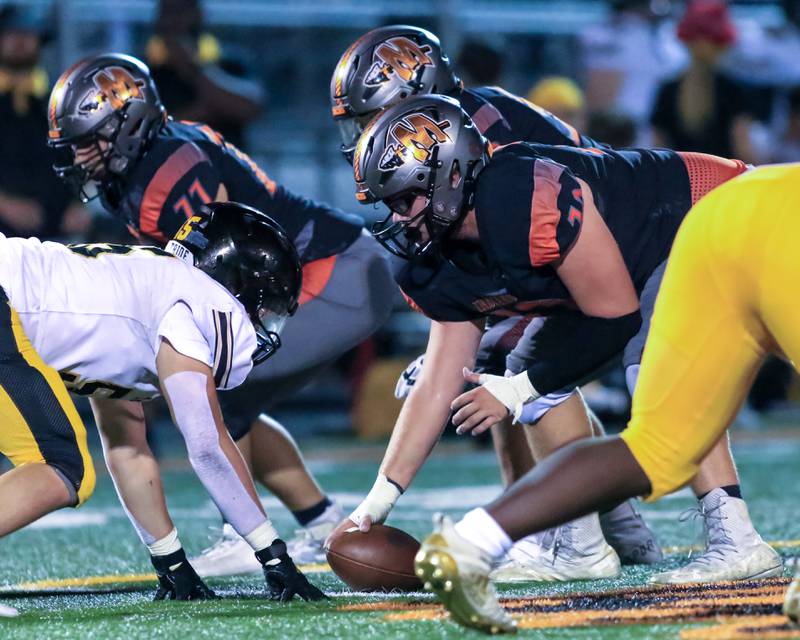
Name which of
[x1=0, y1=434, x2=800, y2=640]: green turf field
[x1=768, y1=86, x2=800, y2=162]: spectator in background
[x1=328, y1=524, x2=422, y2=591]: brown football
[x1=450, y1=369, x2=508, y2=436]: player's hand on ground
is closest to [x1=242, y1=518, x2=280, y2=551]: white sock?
[x1=0, y1=434, x2=800, y2=640]: green turf field

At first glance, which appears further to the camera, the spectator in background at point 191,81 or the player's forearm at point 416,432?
the spectator in background at point 191,81

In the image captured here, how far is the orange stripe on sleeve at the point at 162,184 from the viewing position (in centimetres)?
459

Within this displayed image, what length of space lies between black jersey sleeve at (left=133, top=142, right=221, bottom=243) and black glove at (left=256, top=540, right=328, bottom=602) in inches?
50.8

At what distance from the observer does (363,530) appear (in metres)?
3.84

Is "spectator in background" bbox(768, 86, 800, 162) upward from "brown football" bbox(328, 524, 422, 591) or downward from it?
downward

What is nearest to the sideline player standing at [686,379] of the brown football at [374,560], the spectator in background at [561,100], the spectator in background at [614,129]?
the brown football at [374,560]

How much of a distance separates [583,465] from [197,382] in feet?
3.34

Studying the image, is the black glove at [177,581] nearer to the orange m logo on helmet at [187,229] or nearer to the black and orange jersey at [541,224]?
the orange m logo on helmet at [187,229]

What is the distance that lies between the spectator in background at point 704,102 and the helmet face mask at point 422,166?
5.04 metres

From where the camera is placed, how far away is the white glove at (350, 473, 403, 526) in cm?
387

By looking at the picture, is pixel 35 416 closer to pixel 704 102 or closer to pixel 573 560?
pixel 573 560

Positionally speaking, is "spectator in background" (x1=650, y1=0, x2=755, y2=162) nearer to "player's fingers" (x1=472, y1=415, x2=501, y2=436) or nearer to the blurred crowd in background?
the blurred crowd in background

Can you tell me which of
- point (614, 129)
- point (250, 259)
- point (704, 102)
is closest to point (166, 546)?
point (250, 259)

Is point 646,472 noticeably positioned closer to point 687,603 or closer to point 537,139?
point 687,603
